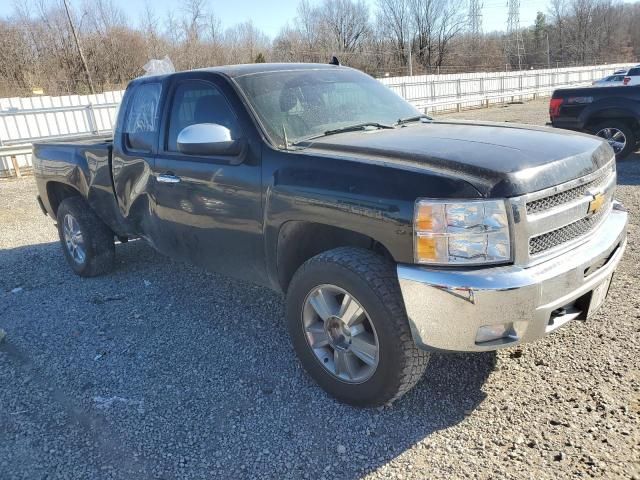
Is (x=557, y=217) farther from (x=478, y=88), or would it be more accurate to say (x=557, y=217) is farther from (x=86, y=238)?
(x=478, y=88)

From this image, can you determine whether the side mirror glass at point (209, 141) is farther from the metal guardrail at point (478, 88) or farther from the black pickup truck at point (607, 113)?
the metal guardrail at point (478, 88)

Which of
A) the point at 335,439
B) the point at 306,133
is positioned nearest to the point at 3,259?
the point at 306,133

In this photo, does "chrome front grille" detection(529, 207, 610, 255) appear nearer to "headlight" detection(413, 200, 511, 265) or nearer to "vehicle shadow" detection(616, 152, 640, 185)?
"headlight" detection(413, 200, 511, 265)

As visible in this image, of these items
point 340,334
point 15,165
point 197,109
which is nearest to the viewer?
point 340,334

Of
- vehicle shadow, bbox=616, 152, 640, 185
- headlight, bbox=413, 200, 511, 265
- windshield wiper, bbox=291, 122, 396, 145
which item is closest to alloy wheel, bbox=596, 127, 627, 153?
vehicle shadow, bbox=616, 152, 640, 185

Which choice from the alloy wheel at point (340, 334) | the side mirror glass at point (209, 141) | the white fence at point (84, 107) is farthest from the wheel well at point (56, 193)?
the white fence at point (84, 107)

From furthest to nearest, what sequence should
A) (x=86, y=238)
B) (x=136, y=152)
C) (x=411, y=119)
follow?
(x=86, y=238) → (x=136, y=152) → (x=411, y=119)

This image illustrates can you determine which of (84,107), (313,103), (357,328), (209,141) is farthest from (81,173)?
(84,107)

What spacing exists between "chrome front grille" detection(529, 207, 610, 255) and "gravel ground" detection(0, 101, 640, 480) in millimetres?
895

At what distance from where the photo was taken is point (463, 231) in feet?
7.76

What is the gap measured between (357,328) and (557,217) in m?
1.16

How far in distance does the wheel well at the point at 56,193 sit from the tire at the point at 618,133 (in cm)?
821

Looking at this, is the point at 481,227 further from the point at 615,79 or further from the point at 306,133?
the point at 615,79

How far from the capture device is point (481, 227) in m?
2.36
